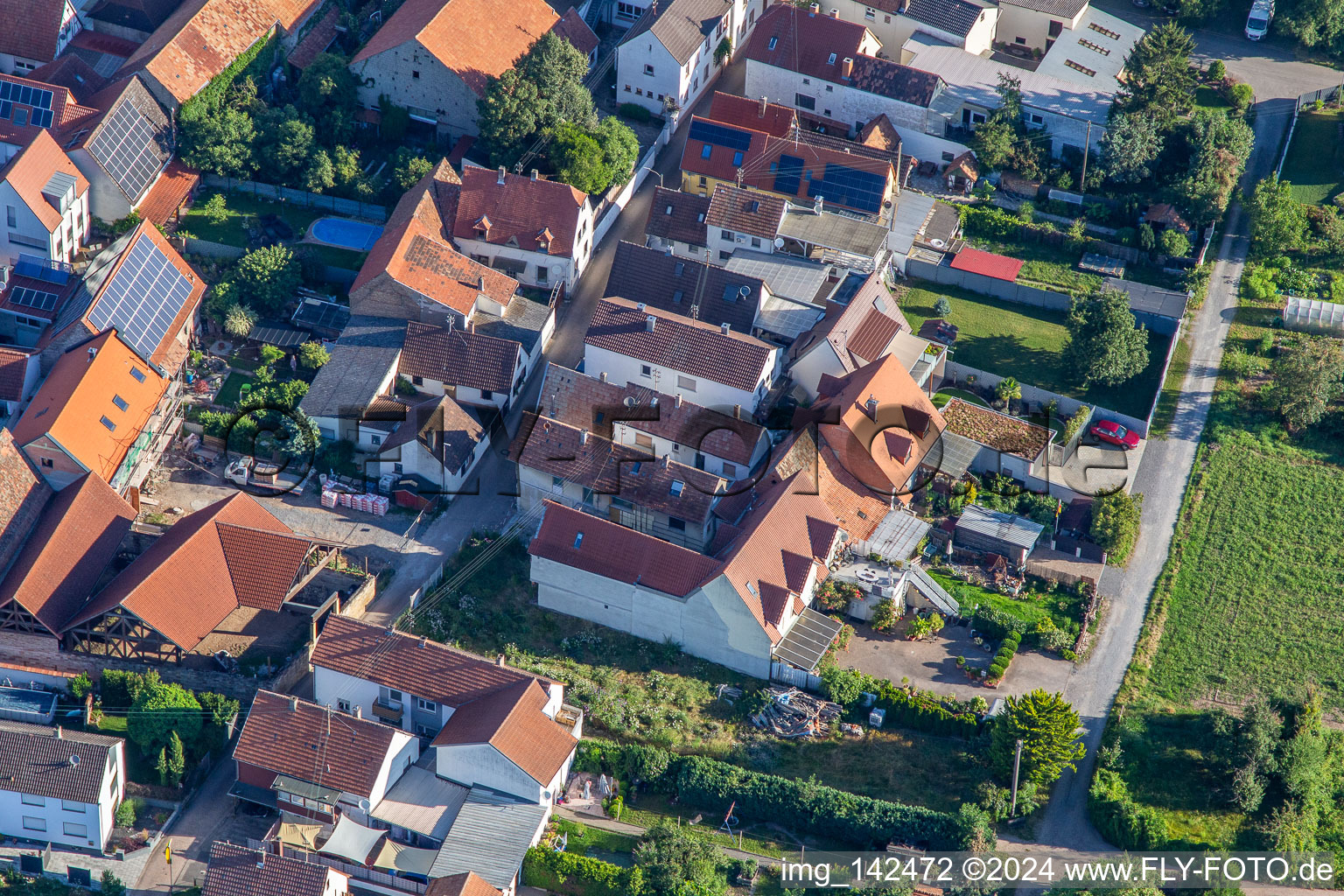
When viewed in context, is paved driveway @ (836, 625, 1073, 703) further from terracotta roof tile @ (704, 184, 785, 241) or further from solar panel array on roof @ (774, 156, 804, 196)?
solar panel array on roof @ (774, 156, 804, 196)

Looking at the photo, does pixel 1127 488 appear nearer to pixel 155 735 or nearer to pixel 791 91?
pixel 791 91

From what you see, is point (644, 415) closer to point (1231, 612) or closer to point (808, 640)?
point (808, 640)

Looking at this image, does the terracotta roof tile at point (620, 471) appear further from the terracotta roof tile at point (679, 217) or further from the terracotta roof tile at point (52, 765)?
the terracotta roof tile at point (52, 765)

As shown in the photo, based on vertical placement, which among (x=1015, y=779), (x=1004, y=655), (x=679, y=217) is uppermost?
(x=679, y=217)

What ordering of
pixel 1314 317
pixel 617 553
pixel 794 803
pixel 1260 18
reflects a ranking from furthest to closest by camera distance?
pixel 1260 18, pixel 1314 317, pixel 617 553, pixel 794 803

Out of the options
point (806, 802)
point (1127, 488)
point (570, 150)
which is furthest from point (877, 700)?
point (570, 150)

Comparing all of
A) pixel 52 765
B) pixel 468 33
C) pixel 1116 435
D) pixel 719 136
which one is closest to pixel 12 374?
pixel 52 765

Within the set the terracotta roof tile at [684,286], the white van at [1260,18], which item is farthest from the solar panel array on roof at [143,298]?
the white van at [1260,18]
